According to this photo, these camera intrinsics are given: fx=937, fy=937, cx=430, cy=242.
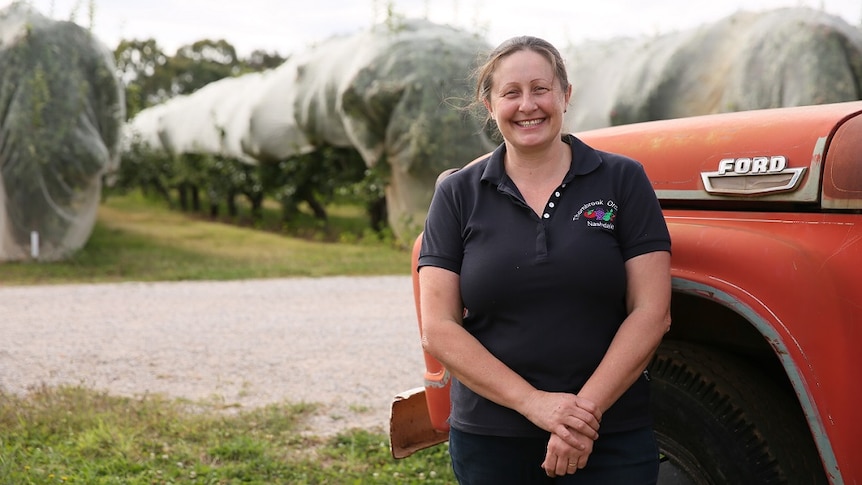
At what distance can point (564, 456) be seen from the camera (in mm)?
2164

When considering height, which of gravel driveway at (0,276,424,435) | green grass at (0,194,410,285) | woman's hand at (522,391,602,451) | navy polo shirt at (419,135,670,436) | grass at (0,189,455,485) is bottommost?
green grass at (0,194,410,285)

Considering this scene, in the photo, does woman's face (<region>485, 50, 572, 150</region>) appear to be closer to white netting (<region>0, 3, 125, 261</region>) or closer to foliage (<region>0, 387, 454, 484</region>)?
foliage (<region>0, 387, 454, 484</region>)

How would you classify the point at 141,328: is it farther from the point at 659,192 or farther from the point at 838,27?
the point at 838,27

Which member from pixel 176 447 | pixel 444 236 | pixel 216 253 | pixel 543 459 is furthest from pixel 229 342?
pixel 216 253

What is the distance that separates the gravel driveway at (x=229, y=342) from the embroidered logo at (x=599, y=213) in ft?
10.3

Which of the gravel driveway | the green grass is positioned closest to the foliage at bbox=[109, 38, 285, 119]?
the green grass

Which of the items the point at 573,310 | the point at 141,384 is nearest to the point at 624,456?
the point at 573,310

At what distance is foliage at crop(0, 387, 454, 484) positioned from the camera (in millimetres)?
4285

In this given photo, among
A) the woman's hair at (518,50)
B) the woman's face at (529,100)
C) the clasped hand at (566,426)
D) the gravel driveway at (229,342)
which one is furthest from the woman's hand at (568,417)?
the gravel driveway at (229,342)

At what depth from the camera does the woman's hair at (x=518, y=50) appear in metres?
2.39

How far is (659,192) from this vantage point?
2.78m

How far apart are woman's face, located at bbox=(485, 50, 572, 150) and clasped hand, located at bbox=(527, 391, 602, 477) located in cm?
65

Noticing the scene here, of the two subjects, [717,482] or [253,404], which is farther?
[253,404]

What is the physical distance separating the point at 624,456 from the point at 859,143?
0.95 metres
